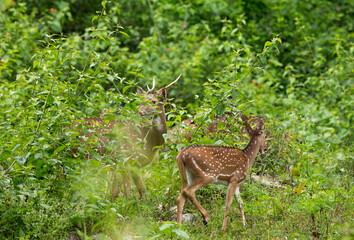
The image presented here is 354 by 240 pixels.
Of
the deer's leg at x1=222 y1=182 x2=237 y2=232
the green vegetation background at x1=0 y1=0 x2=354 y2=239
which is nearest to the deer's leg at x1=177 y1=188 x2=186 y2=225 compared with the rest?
the green vegetation background at x1=0 y1=0 x2=354 y2=239

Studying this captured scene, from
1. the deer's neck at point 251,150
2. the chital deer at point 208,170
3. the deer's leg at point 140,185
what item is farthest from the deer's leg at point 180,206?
the deer's neck at point 251,150

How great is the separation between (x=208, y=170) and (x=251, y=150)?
88 cm

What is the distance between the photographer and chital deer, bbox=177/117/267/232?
5.95 meters

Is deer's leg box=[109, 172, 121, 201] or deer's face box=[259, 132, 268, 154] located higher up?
deer's face box=[259, 132, 268, 154]

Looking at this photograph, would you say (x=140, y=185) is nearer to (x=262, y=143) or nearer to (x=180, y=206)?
(x=180, y=206)

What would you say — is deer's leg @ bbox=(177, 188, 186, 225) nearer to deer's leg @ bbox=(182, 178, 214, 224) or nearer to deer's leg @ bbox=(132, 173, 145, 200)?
deer's leg @ bbox=(182, 178, 214, 224)

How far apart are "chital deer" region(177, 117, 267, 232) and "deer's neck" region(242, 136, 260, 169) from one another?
177 mm

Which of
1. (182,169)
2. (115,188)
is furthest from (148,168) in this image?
(182,169)

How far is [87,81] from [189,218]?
1821 millimetres

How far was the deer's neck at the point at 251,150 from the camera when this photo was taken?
660cm

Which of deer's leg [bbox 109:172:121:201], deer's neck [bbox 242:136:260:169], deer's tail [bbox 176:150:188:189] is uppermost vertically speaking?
deer's tail [bbox 176:150:188:189]

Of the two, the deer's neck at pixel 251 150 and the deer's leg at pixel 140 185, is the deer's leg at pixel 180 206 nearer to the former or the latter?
the deer's leg at pixel 140 185

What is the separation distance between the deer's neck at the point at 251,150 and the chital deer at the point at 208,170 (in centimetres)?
18

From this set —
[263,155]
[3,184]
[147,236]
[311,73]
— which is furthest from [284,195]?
[311,73]
